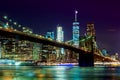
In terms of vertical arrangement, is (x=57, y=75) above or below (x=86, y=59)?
below

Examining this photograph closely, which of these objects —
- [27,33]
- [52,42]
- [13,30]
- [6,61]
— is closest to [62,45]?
[52,42]

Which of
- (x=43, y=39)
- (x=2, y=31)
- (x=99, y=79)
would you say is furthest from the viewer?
(x=43, y=39)

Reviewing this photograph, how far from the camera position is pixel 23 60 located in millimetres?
→ 149625

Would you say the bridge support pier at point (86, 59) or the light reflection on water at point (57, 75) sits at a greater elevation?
the bridge support pier at point (86, 59)

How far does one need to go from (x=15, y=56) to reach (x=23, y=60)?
2.84 metres

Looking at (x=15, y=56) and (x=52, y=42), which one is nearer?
(x=52, y=42)

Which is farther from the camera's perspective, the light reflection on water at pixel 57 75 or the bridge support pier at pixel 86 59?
the bridge support pier at pixel 86 59

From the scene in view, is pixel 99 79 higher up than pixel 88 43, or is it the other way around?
pixel 88 43

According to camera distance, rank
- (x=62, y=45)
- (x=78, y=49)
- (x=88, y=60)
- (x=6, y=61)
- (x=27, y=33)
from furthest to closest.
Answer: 1. (x=6, y=61)
2. (x=88, y=60)
3. (x=78, y=49)
4. (x=62, y=45)
5. (x=27, y=33)

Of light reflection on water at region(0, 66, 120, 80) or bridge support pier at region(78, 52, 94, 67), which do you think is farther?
bridge support pier at region(78, 52, 94, 67)

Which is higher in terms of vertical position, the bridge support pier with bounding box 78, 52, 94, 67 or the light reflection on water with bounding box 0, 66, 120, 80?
the bridge support pier with bounding box 78, 52, 94, 67

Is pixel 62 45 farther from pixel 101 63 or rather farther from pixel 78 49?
pixel 101 63

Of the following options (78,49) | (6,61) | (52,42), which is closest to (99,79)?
(52,42)

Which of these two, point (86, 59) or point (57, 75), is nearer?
point (57, 75)
